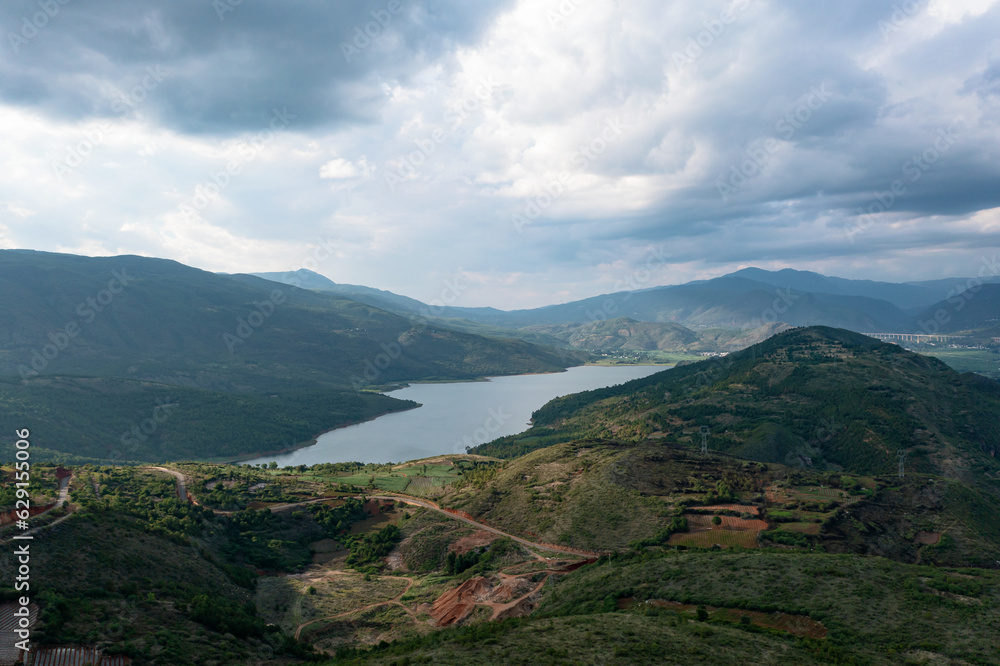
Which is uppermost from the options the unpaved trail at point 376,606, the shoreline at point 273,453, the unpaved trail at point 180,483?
the unpaved trail at point 180,483

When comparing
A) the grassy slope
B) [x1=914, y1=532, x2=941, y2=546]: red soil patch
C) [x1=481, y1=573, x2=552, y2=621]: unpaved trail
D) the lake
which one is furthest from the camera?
the lake

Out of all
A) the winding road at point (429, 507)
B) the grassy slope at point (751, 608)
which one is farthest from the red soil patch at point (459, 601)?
the winding road at point (429, 507)

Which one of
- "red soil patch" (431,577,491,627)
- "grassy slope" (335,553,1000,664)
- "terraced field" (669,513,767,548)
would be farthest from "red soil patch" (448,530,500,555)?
"terraced field" (669,513,767,548)

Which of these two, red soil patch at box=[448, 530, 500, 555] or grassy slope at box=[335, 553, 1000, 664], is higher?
grassy slope at box=[335, 553, 1000, 664]

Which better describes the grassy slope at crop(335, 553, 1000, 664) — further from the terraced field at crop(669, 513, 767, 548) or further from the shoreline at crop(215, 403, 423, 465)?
the shoreline at crop(215, 403, 423, 465)

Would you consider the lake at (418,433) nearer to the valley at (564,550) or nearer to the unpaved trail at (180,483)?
the valley at (564,550)
